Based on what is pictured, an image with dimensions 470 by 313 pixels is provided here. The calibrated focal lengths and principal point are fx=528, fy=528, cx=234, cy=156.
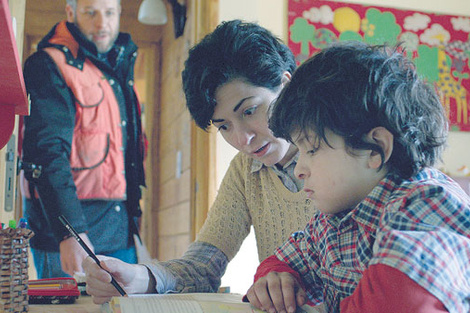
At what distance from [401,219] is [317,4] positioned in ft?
7.31

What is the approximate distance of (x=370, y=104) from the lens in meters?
0.67

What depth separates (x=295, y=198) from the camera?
1.22 m

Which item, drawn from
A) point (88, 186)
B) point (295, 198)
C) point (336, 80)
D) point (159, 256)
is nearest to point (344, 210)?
point (336, 80)

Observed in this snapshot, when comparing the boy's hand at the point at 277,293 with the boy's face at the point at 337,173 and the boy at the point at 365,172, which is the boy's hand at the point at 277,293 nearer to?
the boy at the point at 365,172

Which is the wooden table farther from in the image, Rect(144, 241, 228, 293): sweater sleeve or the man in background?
the man in background

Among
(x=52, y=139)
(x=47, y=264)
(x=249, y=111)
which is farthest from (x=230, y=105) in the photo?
(x=47, y=264)

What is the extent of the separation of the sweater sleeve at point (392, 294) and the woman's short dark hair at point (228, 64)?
637mm

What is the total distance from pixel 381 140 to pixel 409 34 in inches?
88.5

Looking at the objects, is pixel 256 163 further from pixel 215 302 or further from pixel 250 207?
pixel 215 302

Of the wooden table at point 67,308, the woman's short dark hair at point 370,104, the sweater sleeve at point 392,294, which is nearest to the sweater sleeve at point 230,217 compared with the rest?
the wooden table at point 67,308

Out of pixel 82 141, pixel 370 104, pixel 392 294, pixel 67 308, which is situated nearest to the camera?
pixel 392 294

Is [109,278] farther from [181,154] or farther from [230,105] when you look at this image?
[181,154]

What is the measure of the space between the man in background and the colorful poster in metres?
0.94

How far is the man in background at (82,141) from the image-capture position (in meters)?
2.40
